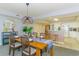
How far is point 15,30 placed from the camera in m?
6.49

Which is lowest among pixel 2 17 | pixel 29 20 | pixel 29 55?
pixel 29 55

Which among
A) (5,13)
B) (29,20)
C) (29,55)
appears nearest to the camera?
(29,55)

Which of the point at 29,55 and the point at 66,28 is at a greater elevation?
the point at 66,28

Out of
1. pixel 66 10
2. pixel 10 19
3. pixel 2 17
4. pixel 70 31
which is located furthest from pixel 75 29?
pixel 2 17

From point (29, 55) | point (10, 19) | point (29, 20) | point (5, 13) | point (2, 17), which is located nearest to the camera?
point (29, 55)

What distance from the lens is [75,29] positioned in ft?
27.2

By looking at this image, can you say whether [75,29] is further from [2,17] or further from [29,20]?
[2,17]

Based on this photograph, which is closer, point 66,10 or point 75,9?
point 75,9

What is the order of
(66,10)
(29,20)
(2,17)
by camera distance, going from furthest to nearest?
(2,17) < (66,10) < (29,20)

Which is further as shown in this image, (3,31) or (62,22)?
(62,22)

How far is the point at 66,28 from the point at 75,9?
4.59 m

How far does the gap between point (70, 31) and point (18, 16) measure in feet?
17.2

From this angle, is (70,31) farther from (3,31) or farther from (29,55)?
(29,55)

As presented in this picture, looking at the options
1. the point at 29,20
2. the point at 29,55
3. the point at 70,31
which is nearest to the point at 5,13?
the point at 29,20
